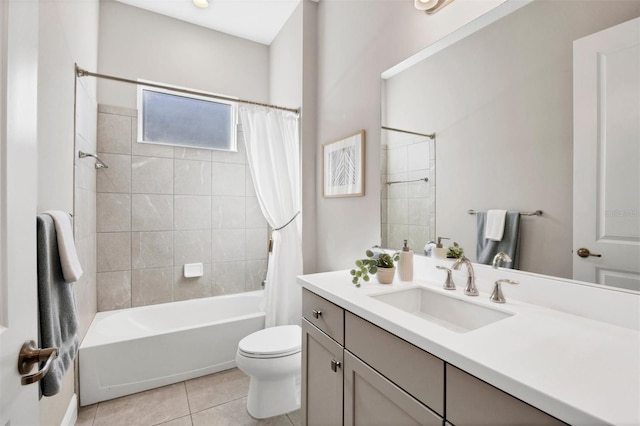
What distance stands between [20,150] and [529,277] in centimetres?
153

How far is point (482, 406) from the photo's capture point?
0.67 m

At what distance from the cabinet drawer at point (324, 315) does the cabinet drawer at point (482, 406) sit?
51 centimetres

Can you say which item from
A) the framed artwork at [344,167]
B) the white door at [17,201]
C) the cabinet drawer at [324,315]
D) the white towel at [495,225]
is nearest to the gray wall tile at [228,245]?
the framed artwork at [344,167]

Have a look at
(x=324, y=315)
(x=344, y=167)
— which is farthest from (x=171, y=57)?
(x=324, y=315)

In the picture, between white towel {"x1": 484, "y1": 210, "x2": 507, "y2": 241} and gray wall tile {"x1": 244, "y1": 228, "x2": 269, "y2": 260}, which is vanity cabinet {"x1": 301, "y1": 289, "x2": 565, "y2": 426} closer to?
white towel {"x1": 484, "y1": 210, "x2": 507, "y2": 241}

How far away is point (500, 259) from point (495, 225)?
14cm

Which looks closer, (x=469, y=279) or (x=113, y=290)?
A: (x=469, y=279)

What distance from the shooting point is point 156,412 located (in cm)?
187

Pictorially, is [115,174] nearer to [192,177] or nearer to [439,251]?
[192,177]

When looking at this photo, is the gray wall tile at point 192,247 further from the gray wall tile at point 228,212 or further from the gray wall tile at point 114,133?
the gray wall tile at point 114,133

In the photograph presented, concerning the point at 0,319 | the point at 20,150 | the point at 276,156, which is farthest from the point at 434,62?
the point at 0,319

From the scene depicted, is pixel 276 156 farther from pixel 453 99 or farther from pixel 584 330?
pixel 584 330

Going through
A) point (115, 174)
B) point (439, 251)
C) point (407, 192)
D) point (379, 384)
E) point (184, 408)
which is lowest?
point (184, 408)

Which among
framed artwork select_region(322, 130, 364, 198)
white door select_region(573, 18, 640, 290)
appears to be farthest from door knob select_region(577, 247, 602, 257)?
framed artwork select_region(322, 130, 364, 198)
